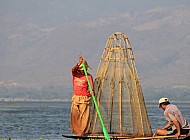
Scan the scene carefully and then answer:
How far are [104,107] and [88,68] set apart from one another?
168cm

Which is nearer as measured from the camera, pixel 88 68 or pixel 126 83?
pixel 88 68

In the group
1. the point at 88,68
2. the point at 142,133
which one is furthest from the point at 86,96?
the point at 142,133

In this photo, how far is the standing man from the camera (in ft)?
50.5

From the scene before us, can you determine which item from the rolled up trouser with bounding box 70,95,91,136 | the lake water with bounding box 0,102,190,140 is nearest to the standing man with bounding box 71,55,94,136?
the rolled up trouser with bounding box 70,95,91,136

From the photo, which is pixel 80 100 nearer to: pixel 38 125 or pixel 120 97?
pixel 120 97

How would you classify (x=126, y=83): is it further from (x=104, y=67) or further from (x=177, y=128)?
(x=177, y=128)

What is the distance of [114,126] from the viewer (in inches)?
654

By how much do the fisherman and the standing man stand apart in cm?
211

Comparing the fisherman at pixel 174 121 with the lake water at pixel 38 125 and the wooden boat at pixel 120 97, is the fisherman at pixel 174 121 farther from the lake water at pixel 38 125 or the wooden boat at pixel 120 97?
the lake water at pixel 38 125

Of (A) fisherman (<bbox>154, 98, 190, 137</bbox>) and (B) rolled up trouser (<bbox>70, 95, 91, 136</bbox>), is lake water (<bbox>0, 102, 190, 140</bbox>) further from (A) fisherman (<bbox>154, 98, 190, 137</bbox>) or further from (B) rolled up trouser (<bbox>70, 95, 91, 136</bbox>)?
(A) fisherman (<bbox>154, 98, 190, 137</bbox>)

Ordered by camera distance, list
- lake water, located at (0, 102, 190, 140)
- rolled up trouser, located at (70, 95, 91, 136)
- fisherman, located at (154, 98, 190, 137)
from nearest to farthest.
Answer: fisherman, located at (154, 98, 190, 137) < rolled up trouser, located at (70, 95, 91, 136) < lake water, located at (0, 102, 190, 140)

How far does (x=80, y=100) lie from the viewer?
15.5 meters

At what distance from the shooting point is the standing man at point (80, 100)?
50.5 feet

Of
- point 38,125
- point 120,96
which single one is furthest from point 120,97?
point 38,125
